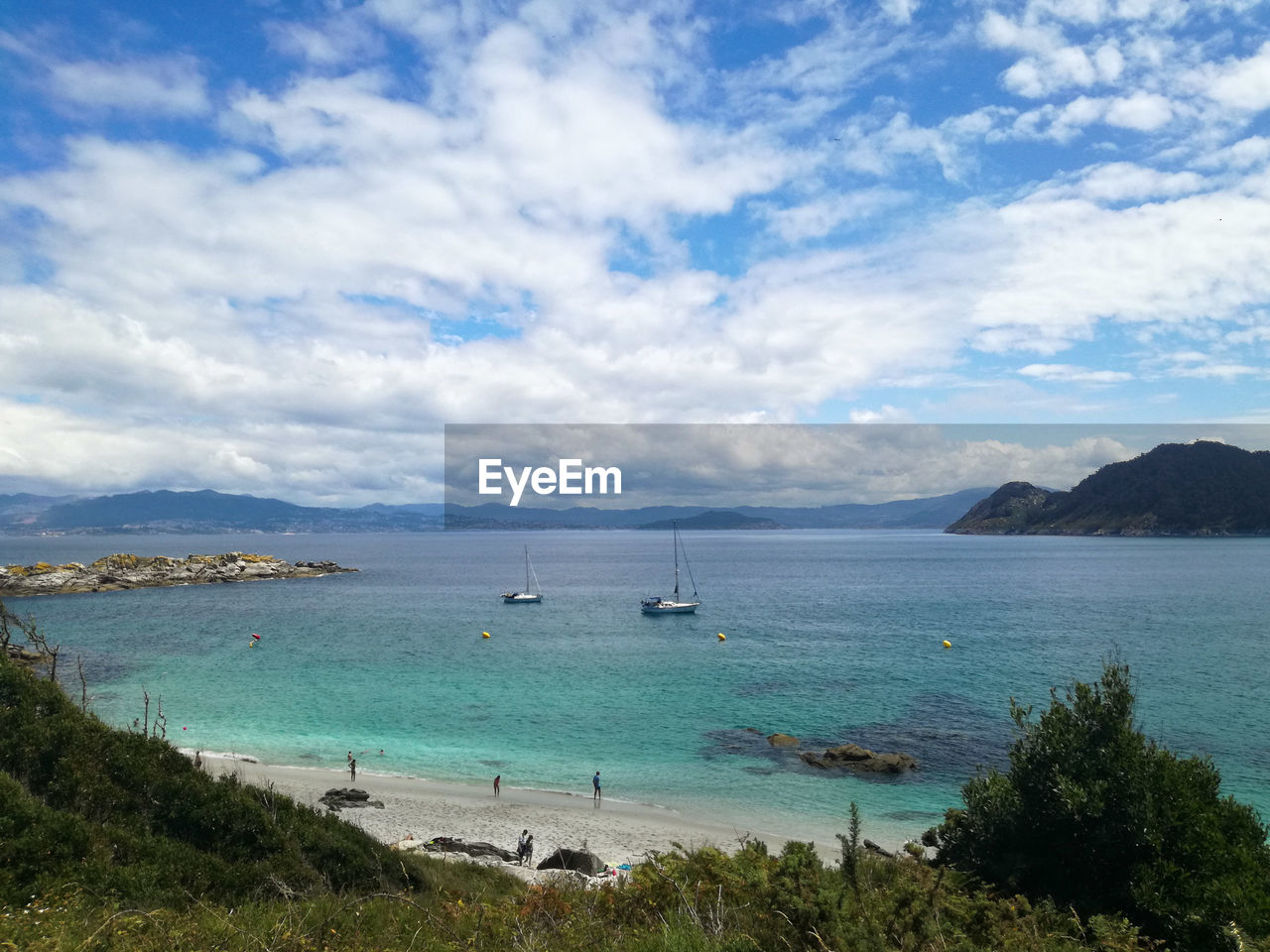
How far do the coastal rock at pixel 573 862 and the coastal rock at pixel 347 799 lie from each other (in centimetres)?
1054

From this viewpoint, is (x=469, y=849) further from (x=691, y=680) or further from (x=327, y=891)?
(x=691, y=680)

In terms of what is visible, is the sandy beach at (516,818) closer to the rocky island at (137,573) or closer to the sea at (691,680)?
the sea at (691,680)

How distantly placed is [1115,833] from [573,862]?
15.2 m

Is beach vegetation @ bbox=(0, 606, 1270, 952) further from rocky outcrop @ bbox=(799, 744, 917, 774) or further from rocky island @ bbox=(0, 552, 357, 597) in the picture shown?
rocky island @ bbox=(0, 552, 357, 597)

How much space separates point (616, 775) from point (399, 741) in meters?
13.7

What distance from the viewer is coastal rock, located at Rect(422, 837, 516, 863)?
Result: 23.0m

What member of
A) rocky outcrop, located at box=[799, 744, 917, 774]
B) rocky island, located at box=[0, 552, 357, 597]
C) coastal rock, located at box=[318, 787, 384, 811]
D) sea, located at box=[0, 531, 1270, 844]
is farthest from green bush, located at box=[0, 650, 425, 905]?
rocky island, located at box=[0, 552, 357, 597]

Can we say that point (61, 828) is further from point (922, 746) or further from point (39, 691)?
point (922, 746)

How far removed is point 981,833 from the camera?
16.7 meters

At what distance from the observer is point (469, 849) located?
23562 millimetres

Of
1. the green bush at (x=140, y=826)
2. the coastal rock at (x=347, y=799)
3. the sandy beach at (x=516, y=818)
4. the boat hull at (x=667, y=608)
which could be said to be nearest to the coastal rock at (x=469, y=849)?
the sandy beach at (x=516, y=818)

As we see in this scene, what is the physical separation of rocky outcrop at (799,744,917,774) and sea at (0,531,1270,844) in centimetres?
76

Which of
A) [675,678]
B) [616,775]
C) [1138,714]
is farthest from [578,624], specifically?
[1138,714]

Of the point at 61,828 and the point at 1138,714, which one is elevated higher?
the point at 61,828
